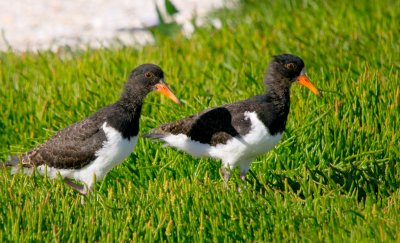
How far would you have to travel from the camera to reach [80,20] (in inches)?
463

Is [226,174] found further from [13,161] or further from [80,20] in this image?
[80,20]

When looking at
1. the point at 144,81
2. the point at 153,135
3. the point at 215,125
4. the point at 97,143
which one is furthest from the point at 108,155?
the point at 215,125

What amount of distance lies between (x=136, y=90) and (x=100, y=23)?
512cm

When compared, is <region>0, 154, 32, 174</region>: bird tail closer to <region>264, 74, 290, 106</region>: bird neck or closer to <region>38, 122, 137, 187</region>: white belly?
<region>38, 122, 137, 187</region>: white belly

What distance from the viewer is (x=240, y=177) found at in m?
6.65

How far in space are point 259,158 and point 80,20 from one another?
5277 mm

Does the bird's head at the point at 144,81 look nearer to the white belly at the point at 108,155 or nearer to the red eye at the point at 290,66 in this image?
the white belly at the point at 108,155

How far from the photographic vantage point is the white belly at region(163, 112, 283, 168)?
6.34 meters

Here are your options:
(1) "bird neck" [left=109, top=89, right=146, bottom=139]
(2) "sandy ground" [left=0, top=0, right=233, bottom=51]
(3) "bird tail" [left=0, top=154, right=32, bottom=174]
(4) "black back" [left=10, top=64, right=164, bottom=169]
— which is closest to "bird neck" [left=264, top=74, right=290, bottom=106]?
(4) "black back" [left=10, top=64, right=164, bottom=169]

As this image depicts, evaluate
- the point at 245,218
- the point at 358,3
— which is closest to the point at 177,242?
the point at 245,218

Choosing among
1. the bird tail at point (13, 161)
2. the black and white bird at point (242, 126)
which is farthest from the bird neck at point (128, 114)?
the bird tail at point (13, 161)

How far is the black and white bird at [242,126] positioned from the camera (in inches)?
251

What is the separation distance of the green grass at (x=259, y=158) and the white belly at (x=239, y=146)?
0.53 ft

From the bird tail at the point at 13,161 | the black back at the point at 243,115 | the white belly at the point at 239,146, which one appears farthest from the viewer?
the bird tail at the point at 13,161
